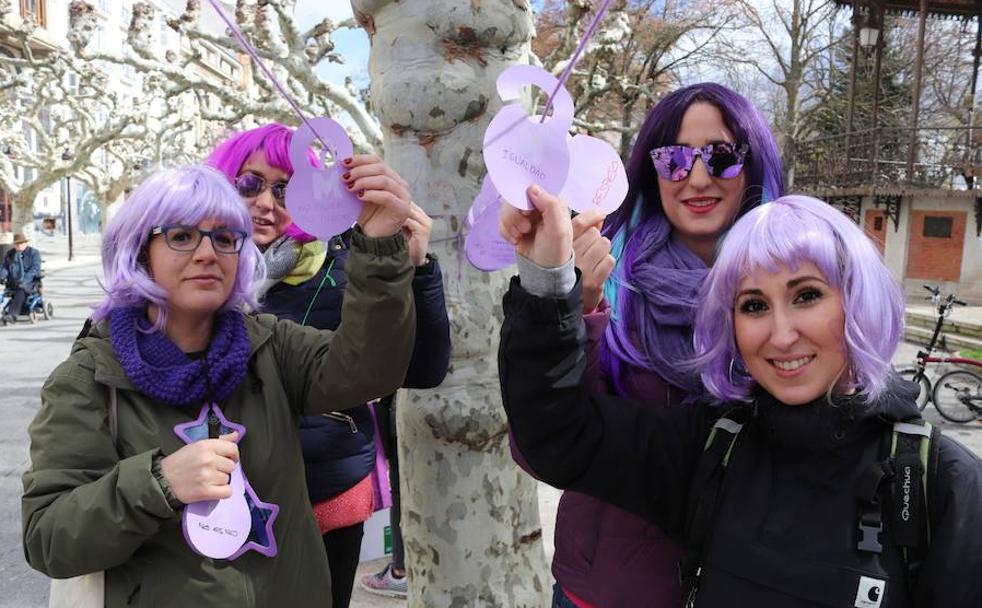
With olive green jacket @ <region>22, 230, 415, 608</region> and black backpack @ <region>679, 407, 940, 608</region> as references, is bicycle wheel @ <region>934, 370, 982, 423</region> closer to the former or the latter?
black backpack @ <region>679, 407, 940, 608</region>

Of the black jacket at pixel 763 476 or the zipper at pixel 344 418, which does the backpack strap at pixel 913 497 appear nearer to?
the black jacket at pixel 763 476

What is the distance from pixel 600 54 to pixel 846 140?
9.33m

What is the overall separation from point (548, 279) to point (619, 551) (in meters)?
0.55

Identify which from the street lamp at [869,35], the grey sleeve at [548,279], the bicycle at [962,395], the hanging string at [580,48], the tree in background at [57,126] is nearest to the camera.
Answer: the hanging string at [580,48]

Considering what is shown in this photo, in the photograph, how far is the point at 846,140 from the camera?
52.1 feet

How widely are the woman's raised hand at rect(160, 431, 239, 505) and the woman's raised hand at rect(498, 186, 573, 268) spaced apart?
625mm

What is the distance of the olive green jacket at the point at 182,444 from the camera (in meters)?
1.26

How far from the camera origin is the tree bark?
6.11 ft

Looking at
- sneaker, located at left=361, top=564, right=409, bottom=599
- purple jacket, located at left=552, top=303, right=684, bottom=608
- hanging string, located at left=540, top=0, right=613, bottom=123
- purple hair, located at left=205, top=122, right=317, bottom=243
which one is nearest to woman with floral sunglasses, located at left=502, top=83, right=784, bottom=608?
purple jacket, located at left=552, top=303, right=684, bottom=608

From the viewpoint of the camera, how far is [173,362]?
4.72 feet

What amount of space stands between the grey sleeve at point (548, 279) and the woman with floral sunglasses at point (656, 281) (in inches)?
4.2

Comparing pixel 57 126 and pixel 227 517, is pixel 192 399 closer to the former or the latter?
pixel 227 517

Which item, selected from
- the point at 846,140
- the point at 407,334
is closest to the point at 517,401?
the point at 407,334

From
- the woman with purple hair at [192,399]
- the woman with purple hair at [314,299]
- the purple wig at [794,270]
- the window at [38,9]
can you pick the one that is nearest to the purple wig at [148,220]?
the woman with purple hair at [192,399]
